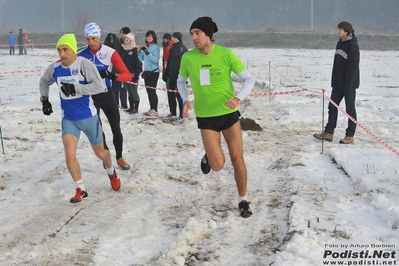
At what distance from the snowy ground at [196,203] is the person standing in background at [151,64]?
1563mm

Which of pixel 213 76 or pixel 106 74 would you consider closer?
pixel 213 76

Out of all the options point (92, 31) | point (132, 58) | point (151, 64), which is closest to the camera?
point (92, 31)

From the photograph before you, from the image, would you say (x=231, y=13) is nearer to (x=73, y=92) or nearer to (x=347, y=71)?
(x=347, y=71)

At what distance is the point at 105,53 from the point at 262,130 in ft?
13.8

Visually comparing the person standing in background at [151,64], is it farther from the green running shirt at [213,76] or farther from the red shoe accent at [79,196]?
the green running shirt at [213,76]

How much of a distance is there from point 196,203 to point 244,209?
0.67 metres

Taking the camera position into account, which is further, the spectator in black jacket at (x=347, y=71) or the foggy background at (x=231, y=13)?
the foggy background at (x=231, y=13)

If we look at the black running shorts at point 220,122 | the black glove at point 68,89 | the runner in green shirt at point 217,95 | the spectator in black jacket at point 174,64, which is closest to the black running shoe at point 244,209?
the runner in green shirt at point 217,95

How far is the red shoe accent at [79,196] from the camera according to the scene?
6055mm

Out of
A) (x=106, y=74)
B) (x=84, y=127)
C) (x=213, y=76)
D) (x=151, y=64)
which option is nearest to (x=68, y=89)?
(x=84, y=127)

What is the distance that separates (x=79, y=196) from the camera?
20.0 feet

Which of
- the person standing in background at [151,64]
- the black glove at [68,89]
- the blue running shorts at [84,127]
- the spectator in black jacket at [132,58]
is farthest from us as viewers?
the spectator in black jacket at [132,58]

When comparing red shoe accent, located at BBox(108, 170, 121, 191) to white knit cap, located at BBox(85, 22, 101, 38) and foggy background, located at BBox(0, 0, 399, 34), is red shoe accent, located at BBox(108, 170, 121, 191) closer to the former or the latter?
white knit cap, located at BBox(85, 22, 101, 38)

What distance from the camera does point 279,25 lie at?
98.2 m
